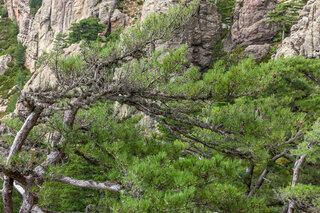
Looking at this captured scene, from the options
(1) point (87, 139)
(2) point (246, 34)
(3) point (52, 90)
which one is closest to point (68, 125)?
A: (1) point (87, 139)

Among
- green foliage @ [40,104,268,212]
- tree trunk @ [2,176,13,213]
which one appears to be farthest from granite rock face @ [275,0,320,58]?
tree trunk @ [2,176,13,213]

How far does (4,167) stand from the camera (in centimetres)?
292

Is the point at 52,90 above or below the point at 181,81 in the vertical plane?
below

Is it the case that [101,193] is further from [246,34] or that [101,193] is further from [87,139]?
[246,34]

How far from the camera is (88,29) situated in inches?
1166

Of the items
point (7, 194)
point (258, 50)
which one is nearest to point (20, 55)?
point (258, 50)

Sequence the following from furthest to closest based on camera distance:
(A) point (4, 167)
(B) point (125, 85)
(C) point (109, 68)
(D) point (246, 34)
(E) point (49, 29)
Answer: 1. (E) point (49, 29)
2. (D) point (246, 34)
3. (C) point (109, 68)
4. (B) point (125, 85)
5. (A) point (4, 167)

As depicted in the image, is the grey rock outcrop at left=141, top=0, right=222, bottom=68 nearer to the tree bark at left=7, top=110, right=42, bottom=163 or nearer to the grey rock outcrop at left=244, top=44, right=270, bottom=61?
the grey rock outcrop at left=244, top=44, right=270, bottom=61

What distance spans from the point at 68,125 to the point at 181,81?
6.51 feet

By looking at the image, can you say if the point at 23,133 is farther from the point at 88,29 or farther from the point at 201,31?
the point at 88,29

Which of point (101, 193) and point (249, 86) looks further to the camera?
point (101, 193)

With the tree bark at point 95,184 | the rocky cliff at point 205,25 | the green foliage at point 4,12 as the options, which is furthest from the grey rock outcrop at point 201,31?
the green foliage at point 4,12

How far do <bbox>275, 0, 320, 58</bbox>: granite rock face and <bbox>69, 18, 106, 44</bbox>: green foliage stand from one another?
21725 millimetres

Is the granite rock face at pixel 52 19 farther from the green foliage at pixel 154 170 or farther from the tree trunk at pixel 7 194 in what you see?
the tree trunk at pixel 7 194
